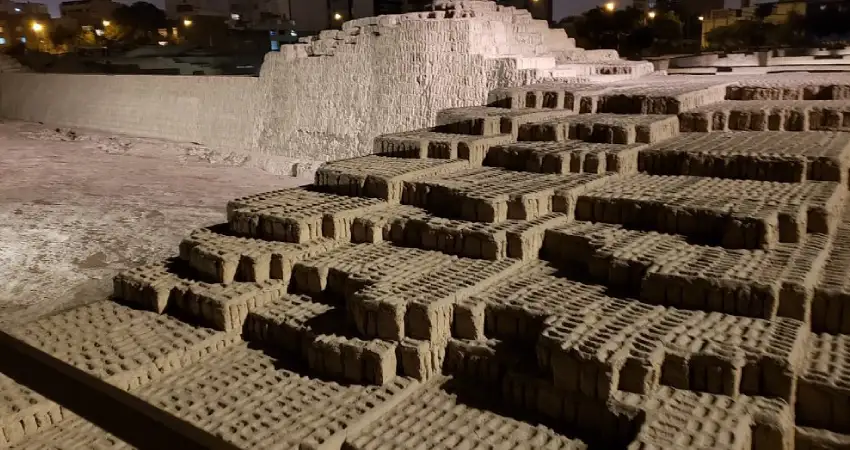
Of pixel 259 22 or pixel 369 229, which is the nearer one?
pixel 369 229

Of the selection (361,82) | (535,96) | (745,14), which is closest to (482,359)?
(535,96)

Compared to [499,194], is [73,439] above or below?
below

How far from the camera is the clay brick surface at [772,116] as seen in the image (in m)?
5.81

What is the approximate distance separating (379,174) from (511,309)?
2.14 metres

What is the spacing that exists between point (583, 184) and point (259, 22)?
2989 centimetres

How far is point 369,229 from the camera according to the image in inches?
199

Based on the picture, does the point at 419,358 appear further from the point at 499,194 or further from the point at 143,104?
the point at 143,104

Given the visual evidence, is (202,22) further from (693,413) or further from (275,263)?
(693,413)

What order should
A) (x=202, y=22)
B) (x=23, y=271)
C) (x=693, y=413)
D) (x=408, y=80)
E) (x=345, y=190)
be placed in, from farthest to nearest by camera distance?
(x=202, y=22), (x=408, y=80), (x=23, y=271), (x=345, y=190), (x=693, y=413)

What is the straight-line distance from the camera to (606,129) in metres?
5.99

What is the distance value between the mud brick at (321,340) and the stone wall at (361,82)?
5.09 metres

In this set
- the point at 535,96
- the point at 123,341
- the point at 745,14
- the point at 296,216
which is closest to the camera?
the point at 123,341

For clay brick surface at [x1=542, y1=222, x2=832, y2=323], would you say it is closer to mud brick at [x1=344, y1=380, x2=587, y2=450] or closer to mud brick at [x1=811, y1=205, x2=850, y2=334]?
mud brick at [x1=811, y1=205, x2=850, y2=334]

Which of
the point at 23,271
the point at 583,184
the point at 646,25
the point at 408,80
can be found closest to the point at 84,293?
the point at 23,271
